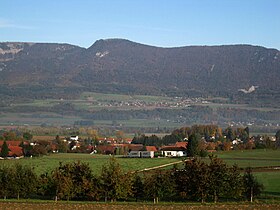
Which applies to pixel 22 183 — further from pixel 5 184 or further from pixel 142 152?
pixel 142 152

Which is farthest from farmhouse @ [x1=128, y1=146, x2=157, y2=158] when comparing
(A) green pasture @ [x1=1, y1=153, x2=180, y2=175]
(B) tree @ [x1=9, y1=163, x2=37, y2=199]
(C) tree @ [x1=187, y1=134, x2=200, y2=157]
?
(B) tree @ [x1=9, y1=163, x2=37, y2=199]

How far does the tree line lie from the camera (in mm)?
38344

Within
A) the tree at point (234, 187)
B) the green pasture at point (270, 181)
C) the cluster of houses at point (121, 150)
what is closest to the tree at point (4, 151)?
the cluster of houses at point (121, 150)

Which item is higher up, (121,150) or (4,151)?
(4,151)

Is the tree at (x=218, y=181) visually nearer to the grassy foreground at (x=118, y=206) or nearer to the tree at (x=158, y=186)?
the tree at (x=158, y=186)

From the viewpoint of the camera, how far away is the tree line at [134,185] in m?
38.3

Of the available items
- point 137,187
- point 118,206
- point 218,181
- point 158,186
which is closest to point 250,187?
point 218,181

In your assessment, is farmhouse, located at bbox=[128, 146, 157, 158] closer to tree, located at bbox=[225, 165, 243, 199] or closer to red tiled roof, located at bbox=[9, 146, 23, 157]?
red tiled roof, located at bbox=[9, 146, 23, 157]

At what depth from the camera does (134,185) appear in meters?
39.3

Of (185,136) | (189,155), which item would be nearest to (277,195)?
(189,155)

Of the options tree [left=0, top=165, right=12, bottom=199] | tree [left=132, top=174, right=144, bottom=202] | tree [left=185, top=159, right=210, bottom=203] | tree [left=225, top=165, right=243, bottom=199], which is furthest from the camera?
tree [left=0, top=165, right=12, bottom=199]

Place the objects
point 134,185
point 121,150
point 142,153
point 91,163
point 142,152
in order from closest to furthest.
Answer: point 134,185 < point 91,163 < point 142,153 < point 142,152 < point 121,150

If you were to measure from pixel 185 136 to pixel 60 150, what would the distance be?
111 feet

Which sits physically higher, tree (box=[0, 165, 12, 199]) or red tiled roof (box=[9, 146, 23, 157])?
tree (box=[0, 165, 12, 199])
